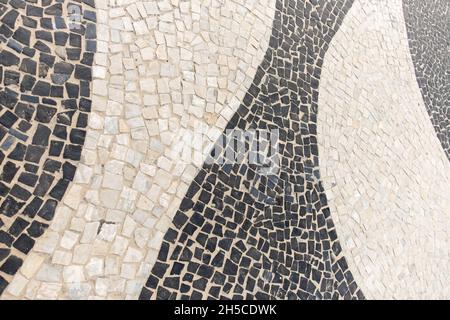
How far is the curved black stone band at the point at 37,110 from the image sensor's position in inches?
66.4

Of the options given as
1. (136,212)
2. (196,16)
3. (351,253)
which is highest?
(196,16)

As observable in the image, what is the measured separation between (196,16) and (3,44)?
1.06 m

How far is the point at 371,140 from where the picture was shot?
9.75 ft

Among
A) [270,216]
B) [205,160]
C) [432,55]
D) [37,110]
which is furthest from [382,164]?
[37,110]

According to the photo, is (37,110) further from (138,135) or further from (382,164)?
(382,164)

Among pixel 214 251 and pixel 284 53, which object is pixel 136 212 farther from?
pixel 284 53

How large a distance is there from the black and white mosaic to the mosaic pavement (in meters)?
0.71

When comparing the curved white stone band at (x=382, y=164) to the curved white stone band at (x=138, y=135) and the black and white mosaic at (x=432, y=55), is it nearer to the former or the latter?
the black and white mosaic at (x=432, y=55)

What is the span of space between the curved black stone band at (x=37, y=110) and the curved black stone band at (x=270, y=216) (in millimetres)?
589

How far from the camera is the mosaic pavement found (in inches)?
69.9

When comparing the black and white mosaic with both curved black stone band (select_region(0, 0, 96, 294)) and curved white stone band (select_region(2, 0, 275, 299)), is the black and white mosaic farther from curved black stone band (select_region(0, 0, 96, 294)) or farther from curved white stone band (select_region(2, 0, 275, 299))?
curved black stone band (select_region(0, 0, 96, 294))

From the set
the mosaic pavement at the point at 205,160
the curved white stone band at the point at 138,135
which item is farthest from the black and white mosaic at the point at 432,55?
the curved white stone band at the point at 138,135

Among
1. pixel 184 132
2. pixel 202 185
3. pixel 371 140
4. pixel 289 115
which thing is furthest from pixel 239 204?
pixel 371 140

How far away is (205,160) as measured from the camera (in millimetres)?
2180
